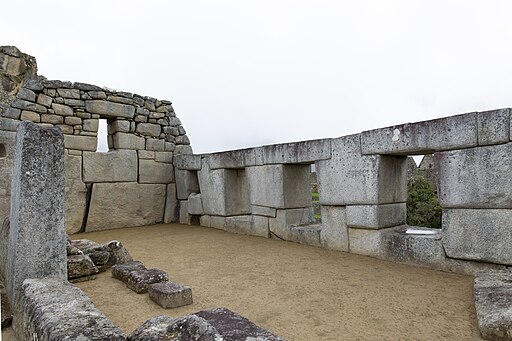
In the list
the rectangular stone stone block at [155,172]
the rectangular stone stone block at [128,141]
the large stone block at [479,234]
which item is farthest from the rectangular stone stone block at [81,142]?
the large stone block at [479,234]

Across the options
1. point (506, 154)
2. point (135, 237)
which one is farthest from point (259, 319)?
point (135, 237)

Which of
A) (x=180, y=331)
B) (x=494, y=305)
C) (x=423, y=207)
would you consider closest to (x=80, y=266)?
(x=180, y=331)

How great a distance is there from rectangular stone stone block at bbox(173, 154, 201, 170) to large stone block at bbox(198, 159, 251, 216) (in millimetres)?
332

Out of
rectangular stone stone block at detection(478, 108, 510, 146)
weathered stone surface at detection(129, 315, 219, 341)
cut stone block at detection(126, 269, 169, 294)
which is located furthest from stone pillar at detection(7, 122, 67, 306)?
rectangular stone stone block at detection(478, 108, 510, 146)

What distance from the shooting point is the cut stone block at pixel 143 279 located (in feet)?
11.4

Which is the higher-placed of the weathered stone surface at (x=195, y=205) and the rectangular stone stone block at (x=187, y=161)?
the rectangular stone stone block at (x=187, y=161)

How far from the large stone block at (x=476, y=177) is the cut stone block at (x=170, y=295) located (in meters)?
2.93

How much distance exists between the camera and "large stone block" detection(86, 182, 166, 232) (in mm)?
7629

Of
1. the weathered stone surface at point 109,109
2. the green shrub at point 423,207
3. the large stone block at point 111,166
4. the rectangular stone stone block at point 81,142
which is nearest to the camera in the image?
the rectangular stone stone block at point 81,142

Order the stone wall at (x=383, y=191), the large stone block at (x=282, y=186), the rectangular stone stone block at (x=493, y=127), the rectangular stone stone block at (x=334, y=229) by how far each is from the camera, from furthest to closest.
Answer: the large stone block at (x=282, y=186) → the rectangular stone stone block at (x=334, y=229) → the stone wall at (x=383, y=191) → the rectangular stone stone block at (x=493, y=127)

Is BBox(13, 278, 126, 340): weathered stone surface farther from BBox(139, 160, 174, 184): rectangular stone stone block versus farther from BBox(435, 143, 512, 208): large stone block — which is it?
BBox(139, 160, 174, 184): rectangular stone stone block

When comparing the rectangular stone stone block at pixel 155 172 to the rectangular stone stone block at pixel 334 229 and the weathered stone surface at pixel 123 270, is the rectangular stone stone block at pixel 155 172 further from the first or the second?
the rectangular stone stone block at pixel 334 229

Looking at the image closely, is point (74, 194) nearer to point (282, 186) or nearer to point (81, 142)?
point (81, 142)

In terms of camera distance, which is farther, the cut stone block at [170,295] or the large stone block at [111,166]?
the large stone block at [111,166]
